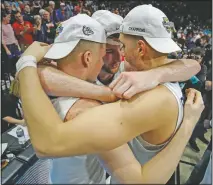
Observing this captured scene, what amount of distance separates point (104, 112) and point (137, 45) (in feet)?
0.50

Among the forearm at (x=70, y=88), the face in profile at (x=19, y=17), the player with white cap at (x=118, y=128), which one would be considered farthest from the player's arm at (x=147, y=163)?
the face in profile at (x=19, y=17)

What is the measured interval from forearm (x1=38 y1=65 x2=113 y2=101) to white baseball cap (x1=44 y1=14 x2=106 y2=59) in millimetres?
45

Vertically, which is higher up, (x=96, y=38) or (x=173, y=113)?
(x=96, y=38)

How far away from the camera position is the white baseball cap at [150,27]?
0.54 meters

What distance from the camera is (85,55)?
21.7 inches

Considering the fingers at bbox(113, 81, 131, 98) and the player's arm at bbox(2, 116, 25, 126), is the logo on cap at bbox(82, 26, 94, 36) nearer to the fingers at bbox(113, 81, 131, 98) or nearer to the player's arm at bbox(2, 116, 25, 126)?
the fingers at bbox(113, 81, 131, 98)

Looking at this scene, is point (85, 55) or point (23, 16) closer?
point (85, 55)

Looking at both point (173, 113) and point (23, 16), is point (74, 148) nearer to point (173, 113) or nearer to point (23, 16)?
point (173, 113)

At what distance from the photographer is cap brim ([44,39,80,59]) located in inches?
21.9

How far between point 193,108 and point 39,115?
0.93ft

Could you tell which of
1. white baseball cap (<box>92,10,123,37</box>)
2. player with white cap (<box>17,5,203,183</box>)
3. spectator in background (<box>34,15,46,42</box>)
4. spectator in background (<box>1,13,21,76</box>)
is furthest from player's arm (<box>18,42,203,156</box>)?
spectator in background (<box>1,13,21,76</box>)

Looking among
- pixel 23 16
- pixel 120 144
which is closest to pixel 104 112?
pixel 120 144

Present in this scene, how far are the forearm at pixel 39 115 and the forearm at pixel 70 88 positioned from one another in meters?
0.03

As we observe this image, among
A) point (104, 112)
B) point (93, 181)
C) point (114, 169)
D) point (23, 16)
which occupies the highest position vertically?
point (104, 112)
